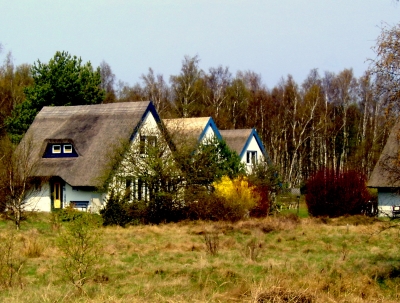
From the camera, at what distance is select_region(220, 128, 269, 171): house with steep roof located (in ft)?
137

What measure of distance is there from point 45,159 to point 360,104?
109ft

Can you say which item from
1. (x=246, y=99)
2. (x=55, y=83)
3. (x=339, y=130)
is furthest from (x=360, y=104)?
(x=55, y=83)

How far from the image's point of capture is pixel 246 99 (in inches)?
2286

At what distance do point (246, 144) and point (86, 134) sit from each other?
11939mm

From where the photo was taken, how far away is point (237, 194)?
2895 centimetres

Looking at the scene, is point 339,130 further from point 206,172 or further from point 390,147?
point 206,172

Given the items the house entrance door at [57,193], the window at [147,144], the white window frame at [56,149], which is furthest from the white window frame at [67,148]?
the window at [147,144]

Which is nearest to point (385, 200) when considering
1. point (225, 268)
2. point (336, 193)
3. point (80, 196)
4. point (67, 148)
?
point (336, 193)

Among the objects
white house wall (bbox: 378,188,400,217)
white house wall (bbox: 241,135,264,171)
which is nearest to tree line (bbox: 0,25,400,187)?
white house wall (bbox: 241,135,264,171)

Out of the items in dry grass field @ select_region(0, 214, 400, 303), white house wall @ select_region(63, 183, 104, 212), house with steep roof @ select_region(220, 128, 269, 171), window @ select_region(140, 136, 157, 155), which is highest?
house with steep roof @ select_region(220, 128, 269, 171)

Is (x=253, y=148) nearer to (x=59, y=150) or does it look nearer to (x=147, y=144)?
(x=59, y=150)

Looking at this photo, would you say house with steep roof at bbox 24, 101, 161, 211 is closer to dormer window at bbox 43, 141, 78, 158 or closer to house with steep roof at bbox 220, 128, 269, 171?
dormer window at bbox 43, 141, 78, 158

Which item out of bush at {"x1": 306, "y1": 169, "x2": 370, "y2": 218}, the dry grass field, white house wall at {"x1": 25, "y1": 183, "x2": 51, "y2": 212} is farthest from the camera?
white house wall at {"x1": 25, "y1": 183, "x2": 51, "y2": 212}

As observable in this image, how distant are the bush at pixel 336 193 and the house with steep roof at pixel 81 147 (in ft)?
28.3
